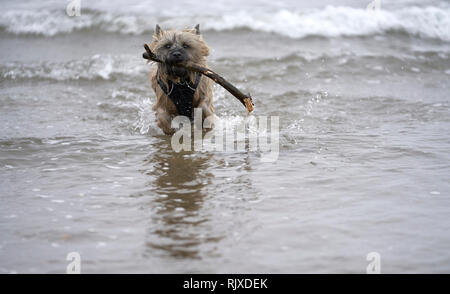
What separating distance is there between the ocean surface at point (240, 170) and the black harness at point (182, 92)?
44 cm

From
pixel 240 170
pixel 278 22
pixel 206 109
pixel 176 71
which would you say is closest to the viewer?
pixel 240 170

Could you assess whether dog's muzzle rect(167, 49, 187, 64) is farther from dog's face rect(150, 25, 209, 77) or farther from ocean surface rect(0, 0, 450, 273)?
ocean surface rect(0, 0, 450, 273)

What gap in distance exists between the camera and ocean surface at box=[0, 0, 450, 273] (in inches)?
142

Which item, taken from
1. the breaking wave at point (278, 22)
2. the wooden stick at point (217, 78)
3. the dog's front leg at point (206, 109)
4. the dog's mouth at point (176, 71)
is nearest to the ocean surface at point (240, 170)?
the dog's front leg at point (206, 109)

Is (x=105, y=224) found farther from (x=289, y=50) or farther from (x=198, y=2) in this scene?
(x=198, y=2)

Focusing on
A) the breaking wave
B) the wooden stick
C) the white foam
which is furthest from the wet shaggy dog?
the breaking wave

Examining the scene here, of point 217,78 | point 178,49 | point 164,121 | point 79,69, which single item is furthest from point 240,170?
point 79,69

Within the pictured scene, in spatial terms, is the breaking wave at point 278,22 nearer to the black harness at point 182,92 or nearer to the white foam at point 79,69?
the white foam at point 79,69

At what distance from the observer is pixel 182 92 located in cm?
645

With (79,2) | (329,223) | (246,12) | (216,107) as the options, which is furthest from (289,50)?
(329,223)

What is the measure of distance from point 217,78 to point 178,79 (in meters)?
0.84

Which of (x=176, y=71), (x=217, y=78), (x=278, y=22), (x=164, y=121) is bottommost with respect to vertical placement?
(x=164, y=121)

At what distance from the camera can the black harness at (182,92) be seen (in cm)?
639

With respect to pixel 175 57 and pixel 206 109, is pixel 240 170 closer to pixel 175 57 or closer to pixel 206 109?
pixel 175 57
